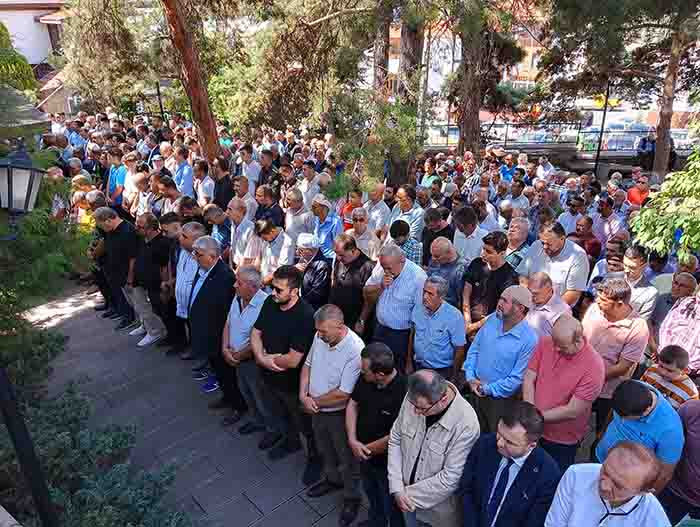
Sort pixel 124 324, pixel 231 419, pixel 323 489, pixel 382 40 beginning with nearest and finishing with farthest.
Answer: pixel 323 489
pixel 231 419
pixel 124 324
pixel 382 40

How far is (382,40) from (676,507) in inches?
302

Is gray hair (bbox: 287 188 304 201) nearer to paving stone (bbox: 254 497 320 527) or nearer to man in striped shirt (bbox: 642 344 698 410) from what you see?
paving stone (bbox: 254 497 320 527)

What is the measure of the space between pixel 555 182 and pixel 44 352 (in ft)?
29.5

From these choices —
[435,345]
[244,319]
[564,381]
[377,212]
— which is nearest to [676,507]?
[564,381]

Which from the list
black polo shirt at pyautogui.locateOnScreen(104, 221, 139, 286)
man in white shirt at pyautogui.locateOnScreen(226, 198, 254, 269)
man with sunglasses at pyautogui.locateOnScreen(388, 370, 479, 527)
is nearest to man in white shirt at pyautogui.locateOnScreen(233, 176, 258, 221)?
man in white shirt at pyautogui.locateOnScreen(226, 198, 254, 269)

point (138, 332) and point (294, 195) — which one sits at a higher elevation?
point (294, 195)

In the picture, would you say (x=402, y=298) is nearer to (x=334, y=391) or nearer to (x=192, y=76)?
(x=334, y=391)

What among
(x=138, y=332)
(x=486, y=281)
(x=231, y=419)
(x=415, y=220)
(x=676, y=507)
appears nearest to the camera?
(x=676, y=507)

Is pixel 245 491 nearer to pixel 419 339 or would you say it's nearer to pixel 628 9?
pixel 419 339

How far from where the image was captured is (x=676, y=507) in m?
2.98

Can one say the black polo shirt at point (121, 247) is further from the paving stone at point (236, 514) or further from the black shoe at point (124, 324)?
the paving stone at point (236, 514)

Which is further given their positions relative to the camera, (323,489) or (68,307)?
(68,307)

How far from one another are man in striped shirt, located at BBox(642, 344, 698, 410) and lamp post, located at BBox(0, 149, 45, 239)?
3.56 m

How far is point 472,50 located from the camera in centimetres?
720
